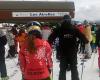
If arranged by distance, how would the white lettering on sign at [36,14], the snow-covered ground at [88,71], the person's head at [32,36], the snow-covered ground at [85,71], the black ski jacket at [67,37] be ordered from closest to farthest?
the person's head at [32,36]
the black ski jacket at [67,37]
the snow-covered ground at [88,71]
the snow-covered ground at [85,71]
the white lettering on sign at [36,14]

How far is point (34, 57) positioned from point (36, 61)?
68mm

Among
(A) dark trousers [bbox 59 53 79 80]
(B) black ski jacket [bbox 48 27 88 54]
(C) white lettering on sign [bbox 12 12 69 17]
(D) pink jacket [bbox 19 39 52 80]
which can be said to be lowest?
(A) dark trousers [bbox 59 53 79 80]

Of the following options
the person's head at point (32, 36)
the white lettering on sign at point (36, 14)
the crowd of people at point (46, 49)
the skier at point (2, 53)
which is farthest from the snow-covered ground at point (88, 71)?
the person's head at point (32, 36)

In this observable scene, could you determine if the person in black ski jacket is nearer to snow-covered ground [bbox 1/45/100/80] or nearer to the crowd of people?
the crowd of people

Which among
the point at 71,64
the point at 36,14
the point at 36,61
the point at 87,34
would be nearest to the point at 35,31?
the point at 36,61

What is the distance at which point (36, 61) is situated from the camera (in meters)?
5.78

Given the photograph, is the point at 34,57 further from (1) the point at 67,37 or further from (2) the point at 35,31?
(1) the point at 67,37

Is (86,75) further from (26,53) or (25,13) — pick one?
(25,13)

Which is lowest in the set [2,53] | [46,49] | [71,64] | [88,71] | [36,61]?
[88,71]

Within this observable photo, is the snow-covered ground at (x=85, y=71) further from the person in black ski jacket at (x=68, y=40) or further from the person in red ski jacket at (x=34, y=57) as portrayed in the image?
the person in red ski jacket at (x=34, y=57)

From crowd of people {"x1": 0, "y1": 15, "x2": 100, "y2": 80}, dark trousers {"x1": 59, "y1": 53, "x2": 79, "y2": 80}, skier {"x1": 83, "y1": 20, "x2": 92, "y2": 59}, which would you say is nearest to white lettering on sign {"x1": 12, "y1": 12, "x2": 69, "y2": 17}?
skier {"x1": 83, "y1": 20, "x2": 92, "y2": 59}

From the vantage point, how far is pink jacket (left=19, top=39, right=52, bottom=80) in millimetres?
5777

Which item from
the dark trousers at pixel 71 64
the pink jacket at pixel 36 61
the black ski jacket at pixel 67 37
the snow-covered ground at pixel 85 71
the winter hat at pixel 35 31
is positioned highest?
the winter hat at pixel 35 31

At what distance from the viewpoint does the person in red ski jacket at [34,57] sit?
226 inches
